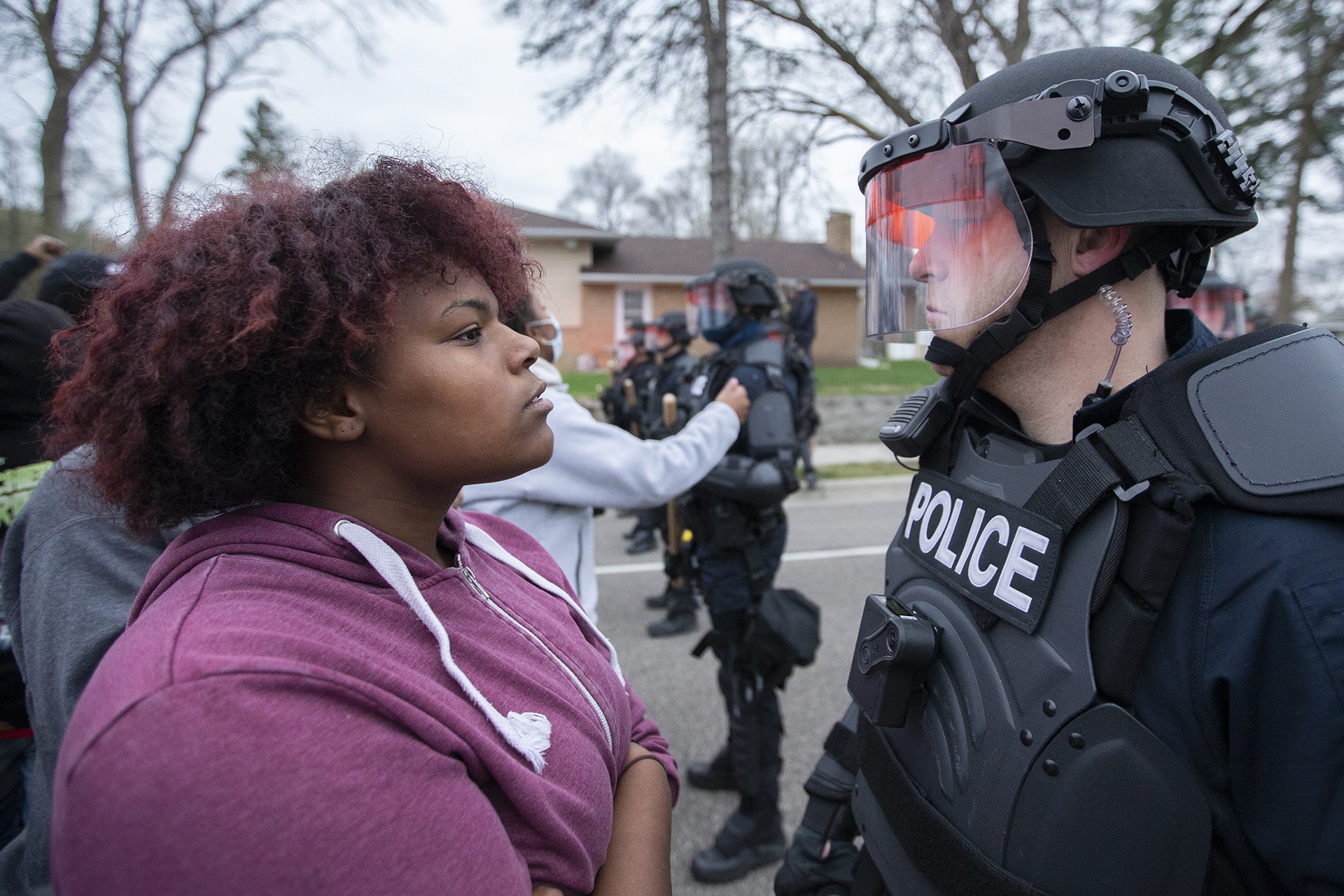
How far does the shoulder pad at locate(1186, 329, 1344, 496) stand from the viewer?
0.96 meters

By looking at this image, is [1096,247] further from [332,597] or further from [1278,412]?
[332,597]

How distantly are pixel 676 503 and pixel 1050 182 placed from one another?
3.04 meters

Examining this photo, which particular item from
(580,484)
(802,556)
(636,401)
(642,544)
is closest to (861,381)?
(636,401)

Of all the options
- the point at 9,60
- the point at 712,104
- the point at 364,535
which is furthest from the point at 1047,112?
the point at 9,60

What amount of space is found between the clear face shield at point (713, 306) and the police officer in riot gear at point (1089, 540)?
7.68ft

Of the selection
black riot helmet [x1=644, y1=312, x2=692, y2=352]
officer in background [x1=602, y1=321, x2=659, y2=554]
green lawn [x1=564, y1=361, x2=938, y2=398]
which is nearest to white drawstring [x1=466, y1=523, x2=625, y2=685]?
black riot helmet [x1=644, y1=312, x2=692, y2=352]

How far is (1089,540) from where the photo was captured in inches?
43.6

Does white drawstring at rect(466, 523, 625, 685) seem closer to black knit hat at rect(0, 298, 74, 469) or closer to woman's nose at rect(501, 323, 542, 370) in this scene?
woman's nose at rect(501, 323, 542, 370)

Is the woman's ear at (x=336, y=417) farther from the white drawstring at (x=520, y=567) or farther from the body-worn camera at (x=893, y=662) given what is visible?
the body-worn camera at (x=893, y=662)

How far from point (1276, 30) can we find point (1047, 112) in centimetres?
1032

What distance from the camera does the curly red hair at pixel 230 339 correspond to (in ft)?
3.13

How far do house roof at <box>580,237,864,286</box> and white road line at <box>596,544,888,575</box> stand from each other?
56.3 feet

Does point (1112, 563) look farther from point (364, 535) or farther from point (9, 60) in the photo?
point (9, 60)

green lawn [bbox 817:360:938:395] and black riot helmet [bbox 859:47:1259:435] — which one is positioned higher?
black riot helmet [bbox 859:47:1259:435]
